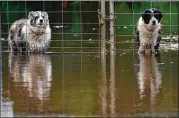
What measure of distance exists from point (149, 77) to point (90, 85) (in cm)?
113

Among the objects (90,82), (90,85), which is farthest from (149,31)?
(90,85)

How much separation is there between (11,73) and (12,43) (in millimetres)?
4265

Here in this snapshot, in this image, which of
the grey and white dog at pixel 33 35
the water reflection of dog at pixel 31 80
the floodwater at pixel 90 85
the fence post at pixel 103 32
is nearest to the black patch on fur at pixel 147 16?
the floodwater at pixel 90 85

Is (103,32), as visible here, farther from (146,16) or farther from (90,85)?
(90,85)

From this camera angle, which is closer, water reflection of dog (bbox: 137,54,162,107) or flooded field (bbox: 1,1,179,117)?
flooded field (bbox: 1,1,179,117)

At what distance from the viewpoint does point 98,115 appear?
264 inches

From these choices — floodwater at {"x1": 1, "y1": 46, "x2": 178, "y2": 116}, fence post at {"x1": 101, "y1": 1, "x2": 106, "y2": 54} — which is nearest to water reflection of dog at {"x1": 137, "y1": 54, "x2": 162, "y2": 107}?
floodwater at {"x1": 1, "y1": 46, "x2": 178, "y2": 116}

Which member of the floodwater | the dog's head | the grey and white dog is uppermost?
the dog's head

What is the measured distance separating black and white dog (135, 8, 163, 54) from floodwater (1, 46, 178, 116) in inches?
46.8

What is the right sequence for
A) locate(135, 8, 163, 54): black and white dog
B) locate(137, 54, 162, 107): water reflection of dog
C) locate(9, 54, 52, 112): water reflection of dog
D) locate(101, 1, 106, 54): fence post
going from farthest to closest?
1. locate(135, 8, 163, 54): black and white dog
2. locate(101, 1, 106, 54): fence post
3. locate(137, 54, 162, 107): water reflection of dog
4. locate(9, 54, 52, 112): water reflection of dog

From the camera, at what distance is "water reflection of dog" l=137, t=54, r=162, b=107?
806 cm

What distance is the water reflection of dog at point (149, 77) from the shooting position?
317 inches

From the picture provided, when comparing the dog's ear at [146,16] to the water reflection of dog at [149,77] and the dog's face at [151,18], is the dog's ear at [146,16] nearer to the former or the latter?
the dog's face at [151,18]

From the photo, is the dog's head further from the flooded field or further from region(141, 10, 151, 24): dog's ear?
region(141, 10, 151, 24): dog's ear
